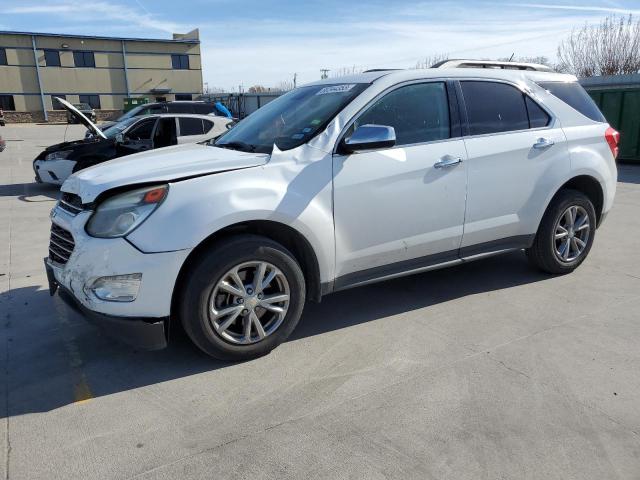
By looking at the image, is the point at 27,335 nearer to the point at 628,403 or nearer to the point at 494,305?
the point at 494,305

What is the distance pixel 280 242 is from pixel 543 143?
8.15ft

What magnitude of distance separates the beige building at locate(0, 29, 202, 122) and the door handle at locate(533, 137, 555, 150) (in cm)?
5052

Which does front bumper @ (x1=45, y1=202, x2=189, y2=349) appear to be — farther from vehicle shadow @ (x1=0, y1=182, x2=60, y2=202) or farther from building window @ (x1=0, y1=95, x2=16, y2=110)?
building window @ (x1=0, y1=95, x2=16, y2=110)

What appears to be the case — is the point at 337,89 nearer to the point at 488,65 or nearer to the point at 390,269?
the point at 390,269

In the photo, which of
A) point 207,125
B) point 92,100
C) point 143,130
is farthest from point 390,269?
point 92,100

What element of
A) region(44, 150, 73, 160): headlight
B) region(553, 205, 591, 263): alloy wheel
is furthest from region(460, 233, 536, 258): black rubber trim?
region(44, 150, 73, 160): headlight

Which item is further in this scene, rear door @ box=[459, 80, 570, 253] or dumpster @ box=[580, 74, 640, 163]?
dumpster @ box=[580, 74, 640, 163]

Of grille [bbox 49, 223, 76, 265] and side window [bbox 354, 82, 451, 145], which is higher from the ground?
side window [bbox 354, 82, 451, 145]

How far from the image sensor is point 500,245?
4.40 m

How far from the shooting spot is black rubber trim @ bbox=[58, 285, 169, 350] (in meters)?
2.98

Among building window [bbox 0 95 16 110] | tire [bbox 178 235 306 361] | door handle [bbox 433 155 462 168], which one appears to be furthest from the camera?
building window [bbox 0 95 16 110]

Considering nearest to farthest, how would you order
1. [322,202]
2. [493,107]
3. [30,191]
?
1. [322,202]
2. [493,107]
3. [30,191]

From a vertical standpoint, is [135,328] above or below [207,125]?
below

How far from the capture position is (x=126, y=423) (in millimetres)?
2777
